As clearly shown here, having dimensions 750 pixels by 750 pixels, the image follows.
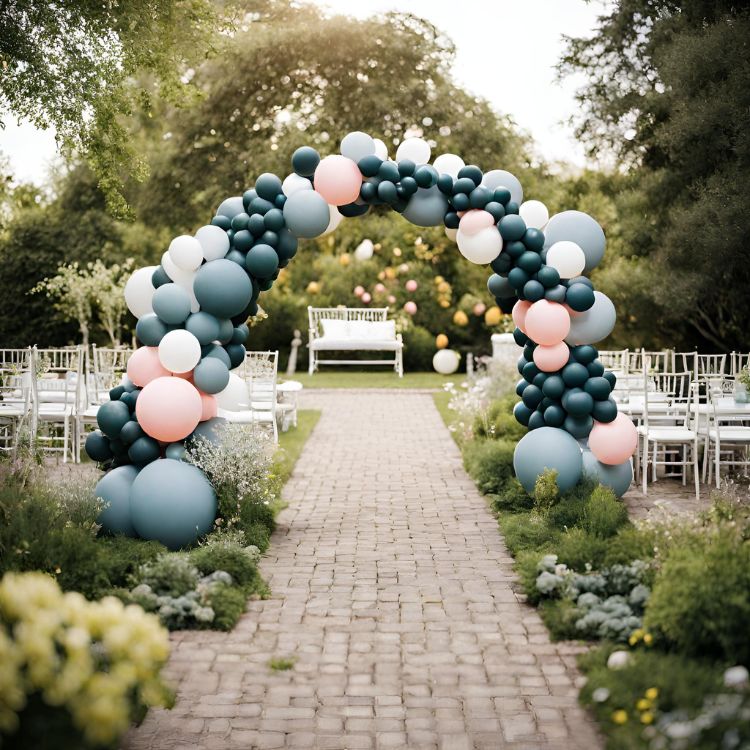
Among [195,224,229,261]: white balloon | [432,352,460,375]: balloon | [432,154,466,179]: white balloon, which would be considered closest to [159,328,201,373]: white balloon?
[195,224,229,261]: white balloon

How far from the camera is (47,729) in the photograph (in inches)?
113

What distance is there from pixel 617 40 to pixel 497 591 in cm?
1245

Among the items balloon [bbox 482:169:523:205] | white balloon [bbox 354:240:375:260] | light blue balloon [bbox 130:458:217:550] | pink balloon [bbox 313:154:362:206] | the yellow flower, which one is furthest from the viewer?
white balloon [bbox 354:240:375:260]

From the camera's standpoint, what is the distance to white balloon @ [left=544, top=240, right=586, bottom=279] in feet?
27.1

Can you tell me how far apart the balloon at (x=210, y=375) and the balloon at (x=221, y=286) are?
401 millimetres

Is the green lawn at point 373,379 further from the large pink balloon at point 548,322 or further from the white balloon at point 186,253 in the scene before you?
the white balloon at point 186,253

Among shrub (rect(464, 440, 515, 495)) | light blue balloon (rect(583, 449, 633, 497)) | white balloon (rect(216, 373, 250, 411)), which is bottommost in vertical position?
shrub (rect(464, 440, 515, 495))

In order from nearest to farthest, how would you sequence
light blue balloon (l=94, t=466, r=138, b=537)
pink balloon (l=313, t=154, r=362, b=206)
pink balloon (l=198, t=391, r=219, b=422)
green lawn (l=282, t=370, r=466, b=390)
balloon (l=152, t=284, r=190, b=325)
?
light blue balloon (l=94, t=466, r=138, b=537), balloon (l=152, t=284, r=190, b=325), pink balloon (l=198, t=391, r=219, b=422), pink balloon (l=313, t=154, r=362, b=206), green lawn (l=282, t=370, r=466, b=390)

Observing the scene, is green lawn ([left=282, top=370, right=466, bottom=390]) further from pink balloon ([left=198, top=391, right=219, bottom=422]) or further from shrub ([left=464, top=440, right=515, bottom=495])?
pink balloon ([left=198, top=391, right=219, bottom=422])

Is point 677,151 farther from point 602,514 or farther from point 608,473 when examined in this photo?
point 602,514

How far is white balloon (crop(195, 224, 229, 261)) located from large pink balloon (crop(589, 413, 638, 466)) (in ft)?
11.3

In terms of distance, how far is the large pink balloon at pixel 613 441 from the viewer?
8281mm

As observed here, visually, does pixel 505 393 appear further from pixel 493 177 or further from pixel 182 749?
pixel 182 749

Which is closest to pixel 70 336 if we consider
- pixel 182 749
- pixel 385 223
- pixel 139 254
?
pixel 139 254
